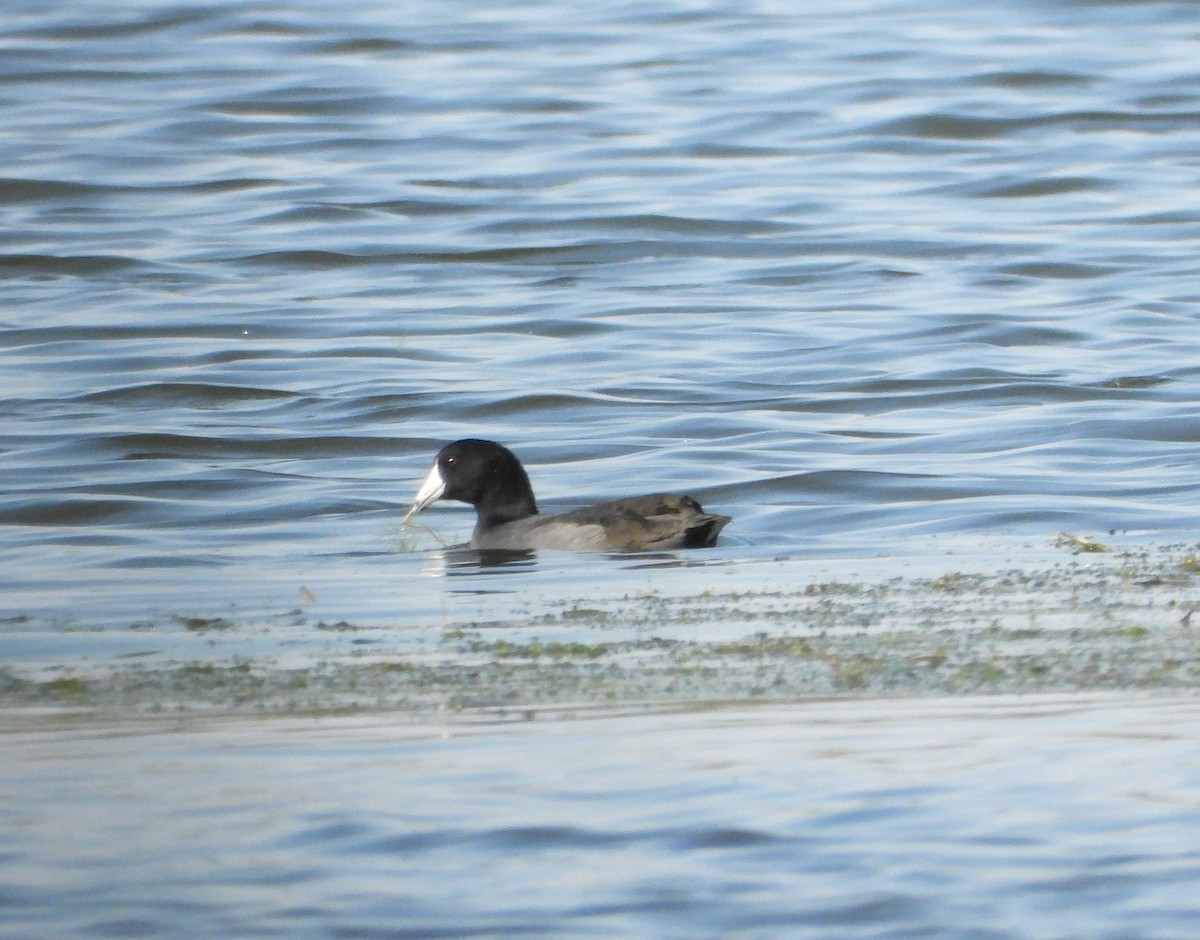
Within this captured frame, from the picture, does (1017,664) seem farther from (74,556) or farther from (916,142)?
(916,142)

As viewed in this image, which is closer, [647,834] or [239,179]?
[647,834]

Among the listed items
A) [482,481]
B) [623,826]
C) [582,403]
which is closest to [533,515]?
[482,481]

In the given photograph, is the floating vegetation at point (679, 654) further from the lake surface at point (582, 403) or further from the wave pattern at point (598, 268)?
the wave pattern at point (598, 268)

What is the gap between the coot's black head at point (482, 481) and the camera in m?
11.1

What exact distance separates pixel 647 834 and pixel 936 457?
342 inches

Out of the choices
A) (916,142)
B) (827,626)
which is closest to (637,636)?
(827,626)

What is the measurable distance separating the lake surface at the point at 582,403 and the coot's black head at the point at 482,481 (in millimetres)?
288

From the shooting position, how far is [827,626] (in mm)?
6891

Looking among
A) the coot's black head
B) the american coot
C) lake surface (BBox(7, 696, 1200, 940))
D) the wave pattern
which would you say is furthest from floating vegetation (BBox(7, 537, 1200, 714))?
the coot's black head

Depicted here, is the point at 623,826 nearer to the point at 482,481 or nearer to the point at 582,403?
the point at 482,481

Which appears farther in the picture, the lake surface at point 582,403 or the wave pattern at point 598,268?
the wave pattern at point 598,268

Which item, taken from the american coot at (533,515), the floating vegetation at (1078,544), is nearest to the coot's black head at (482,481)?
the american coot at (533,515)

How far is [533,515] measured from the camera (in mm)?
11195

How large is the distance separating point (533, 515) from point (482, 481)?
0.95 feet
